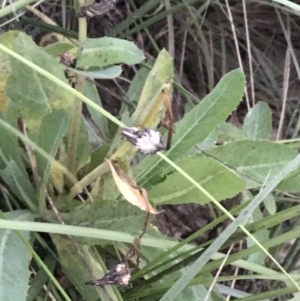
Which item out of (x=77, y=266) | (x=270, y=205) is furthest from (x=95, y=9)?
(x=270, y=205)

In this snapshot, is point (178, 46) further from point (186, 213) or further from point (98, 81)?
point (186, 213)

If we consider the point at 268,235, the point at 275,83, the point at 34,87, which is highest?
the point at 34,87

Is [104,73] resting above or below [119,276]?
above

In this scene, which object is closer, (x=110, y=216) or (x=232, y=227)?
(x=232, y=227)

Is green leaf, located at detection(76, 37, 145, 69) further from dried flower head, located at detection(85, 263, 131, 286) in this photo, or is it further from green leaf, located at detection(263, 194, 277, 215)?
green leaf, located at detection(263, 194, 277, 215)

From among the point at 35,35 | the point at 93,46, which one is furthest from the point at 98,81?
the point at 93,46

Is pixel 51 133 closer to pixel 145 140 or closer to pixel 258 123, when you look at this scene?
pixel 145 140

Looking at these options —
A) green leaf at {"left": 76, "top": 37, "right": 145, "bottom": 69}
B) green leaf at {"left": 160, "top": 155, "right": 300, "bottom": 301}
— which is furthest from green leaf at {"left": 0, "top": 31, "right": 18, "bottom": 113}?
green leaf at {"left": 160, "top": 155, "right": 300, "bottom": 301}
